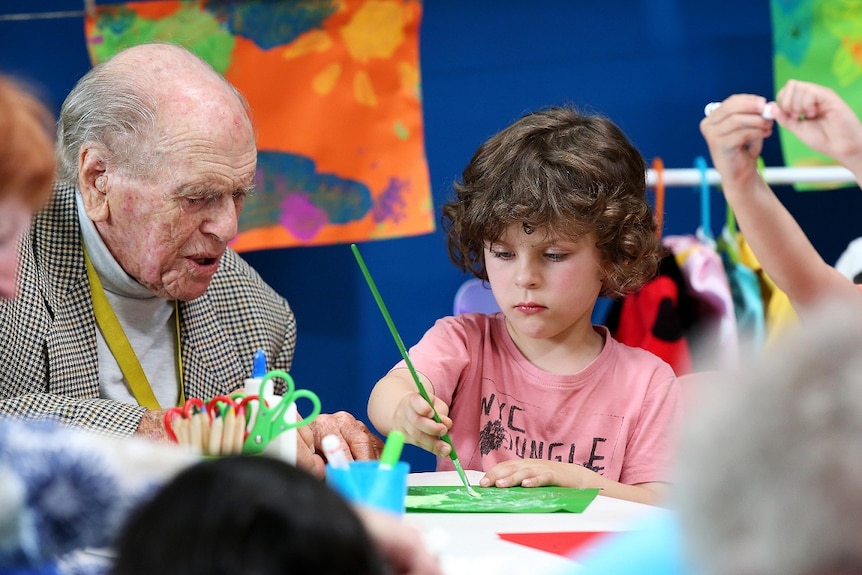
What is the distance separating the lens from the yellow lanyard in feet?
5.58

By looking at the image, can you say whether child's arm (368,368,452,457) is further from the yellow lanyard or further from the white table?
the yellow lanyard

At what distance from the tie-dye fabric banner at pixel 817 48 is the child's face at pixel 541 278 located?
100 centimetres

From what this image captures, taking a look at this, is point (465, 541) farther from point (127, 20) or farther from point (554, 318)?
point (127, 20)

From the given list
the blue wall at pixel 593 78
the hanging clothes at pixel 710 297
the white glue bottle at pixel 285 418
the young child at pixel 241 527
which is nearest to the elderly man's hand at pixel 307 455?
the white glue bottle at pixel 285 418

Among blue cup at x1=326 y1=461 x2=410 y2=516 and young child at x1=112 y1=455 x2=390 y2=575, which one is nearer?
young child at x1=112 y1=455 x2=390 y2=575

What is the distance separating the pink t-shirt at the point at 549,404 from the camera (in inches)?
64.0

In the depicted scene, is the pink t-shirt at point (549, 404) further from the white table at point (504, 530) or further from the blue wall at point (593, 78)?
the blue wall at point (593, 78)

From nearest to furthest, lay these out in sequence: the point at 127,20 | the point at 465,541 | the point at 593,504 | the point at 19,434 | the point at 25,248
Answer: the point at 19,434 → the point at 465,541 → the point at 593,504 → the point at 25,248 → the point at 127,20

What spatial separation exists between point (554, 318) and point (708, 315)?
0.57 metres

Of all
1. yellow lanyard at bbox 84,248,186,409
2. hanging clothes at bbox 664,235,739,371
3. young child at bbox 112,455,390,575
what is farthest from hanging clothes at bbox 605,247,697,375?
young child at bbox 112,455,390,575

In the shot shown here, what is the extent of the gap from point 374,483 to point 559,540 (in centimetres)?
20

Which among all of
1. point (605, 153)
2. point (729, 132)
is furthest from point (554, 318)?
point (729, 132)

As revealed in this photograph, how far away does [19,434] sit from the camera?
2.54 feet

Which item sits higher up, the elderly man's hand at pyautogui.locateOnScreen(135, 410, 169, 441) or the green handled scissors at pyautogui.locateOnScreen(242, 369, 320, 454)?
the green handled scissors at pyautogui.locateOnScreen(242, 369, 320, 454)
